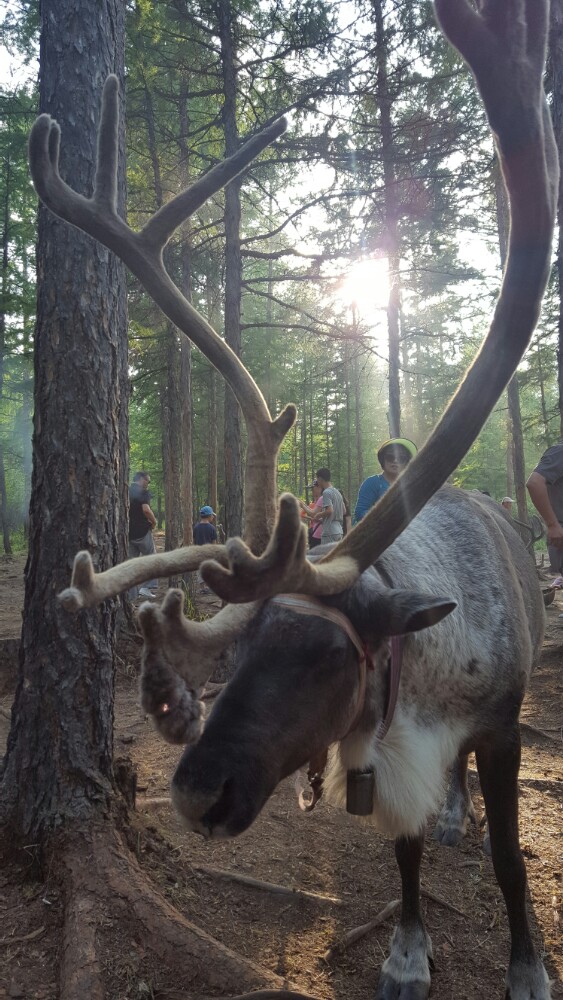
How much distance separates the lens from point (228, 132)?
920 cm

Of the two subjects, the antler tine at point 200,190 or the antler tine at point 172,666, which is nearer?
the antler tine at point 172,666

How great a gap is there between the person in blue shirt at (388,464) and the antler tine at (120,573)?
247 cm

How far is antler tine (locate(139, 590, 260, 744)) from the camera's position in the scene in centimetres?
180

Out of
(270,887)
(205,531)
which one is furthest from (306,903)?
(205,531)

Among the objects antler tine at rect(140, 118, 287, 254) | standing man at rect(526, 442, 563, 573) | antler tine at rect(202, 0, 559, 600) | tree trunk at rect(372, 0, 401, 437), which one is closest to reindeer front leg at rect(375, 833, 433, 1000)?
antler tine at rect(202, 0, 559, 600)

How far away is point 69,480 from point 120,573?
111cm

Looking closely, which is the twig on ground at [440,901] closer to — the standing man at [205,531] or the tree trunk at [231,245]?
the tree trunk at [231,245]

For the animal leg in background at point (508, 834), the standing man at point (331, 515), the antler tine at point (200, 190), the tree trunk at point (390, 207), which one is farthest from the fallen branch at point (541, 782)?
the tree trunk at point (390, 207)

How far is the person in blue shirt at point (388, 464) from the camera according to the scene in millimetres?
4707

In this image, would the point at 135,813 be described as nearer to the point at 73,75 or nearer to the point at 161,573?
the point at 161,573

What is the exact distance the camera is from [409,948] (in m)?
Answer: 2.69

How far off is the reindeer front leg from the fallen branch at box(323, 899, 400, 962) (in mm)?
163

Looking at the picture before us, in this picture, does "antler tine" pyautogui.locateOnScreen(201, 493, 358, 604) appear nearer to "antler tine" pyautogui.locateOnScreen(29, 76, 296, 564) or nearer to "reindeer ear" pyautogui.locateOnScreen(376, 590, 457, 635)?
"reindeer ear" pyautogui.locateOnScreen(376, 590, 457, 635)

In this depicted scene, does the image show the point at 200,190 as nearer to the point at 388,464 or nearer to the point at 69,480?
the point at 69,480
